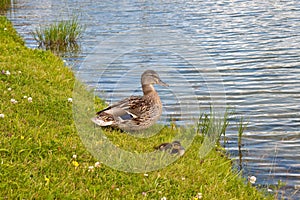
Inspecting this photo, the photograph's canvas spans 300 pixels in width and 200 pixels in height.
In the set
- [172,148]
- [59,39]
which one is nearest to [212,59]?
[59,39]

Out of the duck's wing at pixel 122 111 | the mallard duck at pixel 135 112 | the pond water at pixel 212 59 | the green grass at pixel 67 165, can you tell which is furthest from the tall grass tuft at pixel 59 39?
the duck's wing at pixel 122 111

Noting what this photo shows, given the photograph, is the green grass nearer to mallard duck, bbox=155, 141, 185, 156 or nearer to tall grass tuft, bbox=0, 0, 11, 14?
mallard duck, bbox=155, 141, 185, 156

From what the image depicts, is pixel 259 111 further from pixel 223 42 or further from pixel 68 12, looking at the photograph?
pixel 68 12

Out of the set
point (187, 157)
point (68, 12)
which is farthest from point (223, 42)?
point (187, 157)

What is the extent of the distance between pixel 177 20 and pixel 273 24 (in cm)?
478

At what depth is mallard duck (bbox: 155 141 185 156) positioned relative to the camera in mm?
8008

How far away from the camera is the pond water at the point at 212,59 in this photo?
11328 mm

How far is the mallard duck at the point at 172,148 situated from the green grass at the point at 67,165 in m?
0.13

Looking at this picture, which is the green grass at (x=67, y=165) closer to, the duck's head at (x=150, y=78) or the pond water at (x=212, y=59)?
the duck's head at (x=150, y=78)

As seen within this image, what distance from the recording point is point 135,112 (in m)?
9.07

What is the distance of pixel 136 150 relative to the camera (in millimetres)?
8016

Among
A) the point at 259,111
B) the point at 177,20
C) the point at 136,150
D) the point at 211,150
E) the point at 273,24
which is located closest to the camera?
the point at 136,150

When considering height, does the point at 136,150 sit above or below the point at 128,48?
above

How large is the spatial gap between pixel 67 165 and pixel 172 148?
6.42 ft
